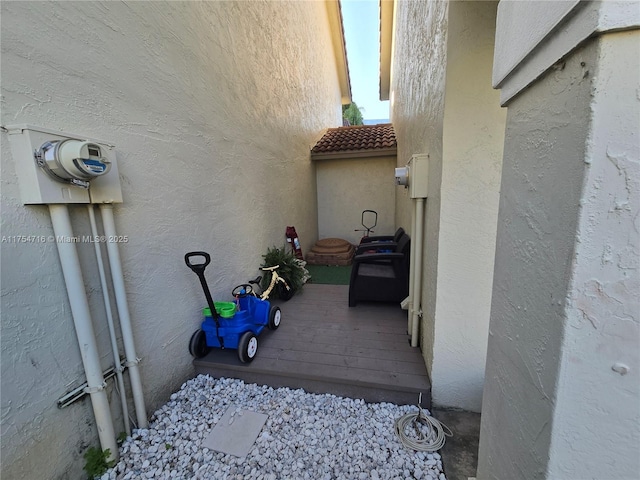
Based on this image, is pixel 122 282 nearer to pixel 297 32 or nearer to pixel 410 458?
pixel 410 458

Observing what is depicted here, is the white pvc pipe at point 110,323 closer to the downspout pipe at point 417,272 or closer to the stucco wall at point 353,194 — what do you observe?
the downspout pipe at point 417,272

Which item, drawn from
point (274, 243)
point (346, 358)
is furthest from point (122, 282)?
point (274, 243)

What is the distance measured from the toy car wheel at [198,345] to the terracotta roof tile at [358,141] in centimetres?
490

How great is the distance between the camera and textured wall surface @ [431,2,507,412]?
4.64ft

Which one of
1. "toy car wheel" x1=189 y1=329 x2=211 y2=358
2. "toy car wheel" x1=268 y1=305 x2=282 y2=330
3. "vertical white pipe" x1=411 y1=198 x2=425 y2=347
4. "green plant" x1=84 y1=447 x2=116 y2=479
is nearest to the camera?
"green plant" x1=84 y1=447 x2=116 y2=479

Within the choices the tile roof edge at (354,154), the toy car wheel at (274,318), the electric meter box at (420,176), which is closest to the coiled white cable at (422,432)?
the toy car wheel at (274,318)

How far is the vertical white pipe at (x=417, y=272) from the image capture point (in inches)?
80.9

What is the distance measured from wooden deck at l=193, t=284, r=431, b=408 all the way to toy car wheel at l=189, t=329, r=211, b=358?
0.22 feet

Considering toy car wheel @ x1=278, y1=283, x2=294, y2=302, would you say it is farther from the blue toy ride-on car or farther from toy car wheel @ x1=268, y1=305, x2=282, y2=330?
the blue toy ride-on car


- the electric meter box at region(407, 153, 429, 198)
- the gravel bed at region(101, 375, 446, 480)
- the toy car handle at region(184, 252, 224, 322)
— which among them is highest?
the electric meter box at region(407, 153, 429, 198)

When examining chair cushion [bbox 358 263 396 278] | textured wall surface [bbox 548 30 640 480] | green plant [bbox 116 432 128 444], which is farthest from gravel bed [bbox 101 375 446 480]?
chair cushion [bbox 358 263 396 278]

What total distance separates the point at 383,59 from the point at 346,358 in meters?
9.75

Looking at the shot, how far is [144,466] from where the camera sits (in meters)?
1.46

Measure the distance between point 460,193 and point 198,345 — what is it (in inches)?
93.1
